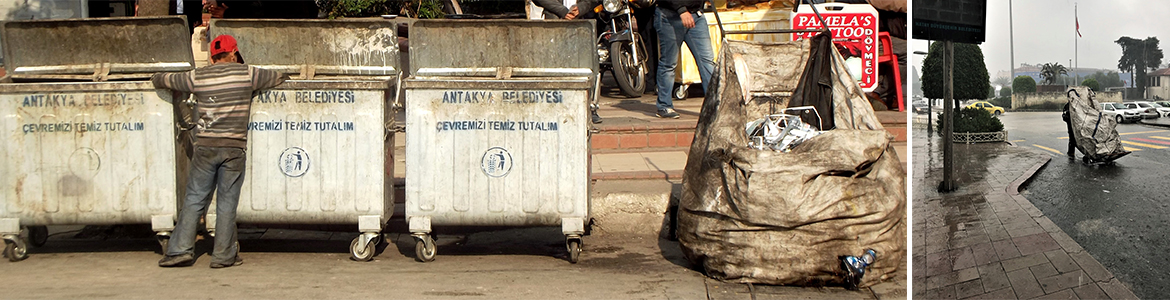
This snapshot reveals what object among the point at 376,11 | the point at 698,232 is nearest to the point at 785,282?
the point at 698,232

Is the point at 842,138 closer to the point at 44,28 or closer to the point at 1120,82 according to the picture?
the point at 1120,82

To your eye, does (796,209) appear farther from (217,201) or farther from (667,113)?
(667,113)

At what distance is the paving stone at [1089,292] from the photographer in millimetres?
5031

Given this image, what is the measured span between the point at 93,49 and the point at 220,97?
1.20 m

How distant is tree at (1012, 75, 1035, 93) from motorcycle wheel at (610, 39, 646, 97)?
435 centimetres

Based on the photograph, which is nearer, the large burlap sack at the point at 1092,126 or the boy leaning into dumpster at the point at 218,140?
the boy leaning into dumpster at the point at 218,140

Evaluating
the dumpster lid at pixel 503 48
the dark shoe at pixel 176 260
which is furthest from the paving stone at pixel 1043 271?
the dark shoe at pixel 176 260

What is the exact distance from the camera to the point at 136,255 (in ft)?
18.2

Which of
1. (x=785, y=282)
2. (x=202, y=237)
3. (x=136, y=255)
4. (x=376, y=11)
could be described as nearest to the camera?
(x=785, y=282)

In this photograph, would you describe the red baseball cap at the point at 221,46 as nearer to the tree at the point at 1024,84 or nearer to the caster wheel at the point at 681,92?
the tree at the point at 1024,84

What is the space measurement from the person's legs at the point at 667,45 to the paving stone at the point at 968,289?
10.7 feet

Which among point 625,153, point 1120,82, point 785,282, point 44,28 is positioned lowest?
point 785,282

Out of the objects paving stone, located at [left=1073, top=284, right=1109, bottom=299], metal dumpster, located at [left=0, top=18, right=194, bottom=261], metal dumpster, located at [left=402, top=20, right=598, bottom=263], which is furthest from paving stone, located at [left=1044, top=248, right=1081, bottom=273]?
metal dumpster, located at [left=0, top=18, right=194, bottom=261]

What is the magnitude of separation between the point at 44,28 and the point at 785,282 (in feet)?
15.2
